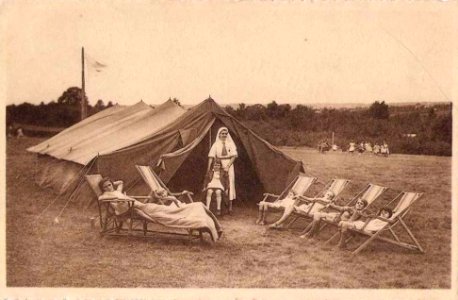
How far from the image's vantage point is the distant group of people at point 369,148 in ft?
20.6

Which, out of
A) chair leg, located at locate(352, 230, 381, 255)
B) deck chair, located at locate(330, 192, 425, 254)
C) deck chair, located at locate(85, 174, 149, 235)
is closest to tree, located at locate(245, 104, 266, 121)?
deck chair, located at locate(85, 174, 149, 235)

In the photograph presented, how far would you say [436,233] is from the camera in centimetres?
603

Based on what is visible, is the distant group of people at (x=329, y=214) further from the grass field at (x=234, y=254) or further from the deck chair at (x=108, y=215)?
the deck chair at (x=108, y=215)

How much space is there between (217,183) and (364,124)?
1.62 m

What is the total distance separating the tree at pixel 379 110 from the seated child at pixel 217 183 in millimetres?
1641

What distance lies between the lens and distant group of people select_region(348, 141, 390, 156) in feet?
20.6

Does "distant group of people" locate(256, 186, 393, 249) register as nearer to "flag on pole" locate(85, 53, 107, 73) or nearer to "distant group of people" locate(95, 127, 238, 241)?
"distant group of people" locate(95, 127, 238, 241)

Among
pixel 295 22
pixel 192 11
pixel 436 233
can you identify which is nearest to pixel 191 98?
pixel 192 11

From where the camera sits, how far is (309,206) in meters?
6.20

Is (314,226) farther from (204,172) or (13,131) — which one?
(13,131)

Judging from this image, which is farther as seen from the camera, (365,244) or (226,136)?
(226,136)

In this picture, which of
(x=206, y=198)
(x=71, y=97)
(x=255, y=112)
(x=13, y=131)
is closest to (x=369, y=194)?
(x=255, y=112)

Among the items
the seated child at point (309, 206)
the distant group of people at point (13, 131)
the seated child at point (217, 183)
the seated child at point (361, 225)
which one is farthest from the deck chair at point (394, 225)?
the distant group of people at point (13, 131)
